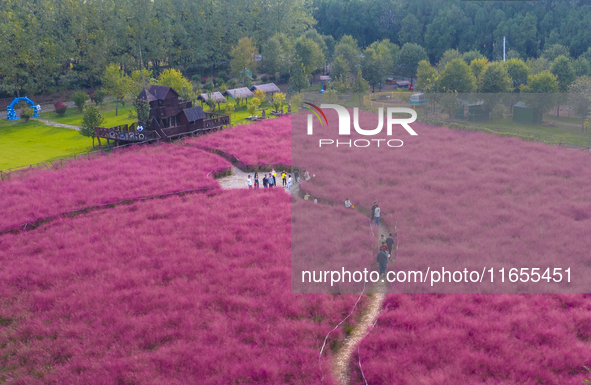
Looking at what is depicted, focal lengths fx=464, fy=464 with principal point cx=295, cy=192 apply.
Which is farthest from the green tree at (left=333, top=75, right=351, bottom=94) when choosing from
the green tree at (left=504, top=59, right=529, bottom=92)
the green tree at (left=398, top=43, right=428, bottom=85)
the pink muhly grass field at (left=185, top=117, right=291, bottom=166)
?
the green tree at (left=398, top=43, right=428, bottom=85)

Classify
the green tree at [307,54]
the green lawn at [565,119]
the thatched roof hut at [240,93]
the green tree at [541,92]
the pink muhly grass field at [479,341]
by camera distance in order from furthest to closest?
the green tree at [307,54], the thatched roof hut at [240,93], the green tree at [541,92], the green lawn at [565,119], the pink muhly grass field at [479,341]

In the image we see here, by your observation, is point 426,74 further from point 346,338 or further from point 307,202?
point 346,338

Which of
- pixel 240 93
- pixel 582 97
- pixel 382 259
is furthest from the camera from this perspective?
pixel 240 93

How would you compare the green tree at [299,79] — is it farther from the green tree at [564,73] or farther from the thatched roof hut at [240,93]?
the green tree at [564,73]

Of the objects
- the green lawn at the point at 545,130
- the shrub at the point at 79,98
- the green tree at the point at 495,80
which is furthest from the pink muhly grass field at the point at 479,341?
the shrub at the point at 79,98

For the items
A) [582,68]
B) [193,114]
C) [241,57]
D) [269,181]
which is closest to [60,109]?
[193,114]

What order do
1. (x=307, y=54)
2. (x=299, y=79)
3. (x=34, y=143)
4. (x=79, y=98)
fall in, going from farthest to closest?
(x=307, y=54) < (x=299, y=79) < (x=79, y=98) < (x=34, y=143)

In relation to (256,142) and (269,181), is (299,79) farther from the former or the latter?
(269,181)

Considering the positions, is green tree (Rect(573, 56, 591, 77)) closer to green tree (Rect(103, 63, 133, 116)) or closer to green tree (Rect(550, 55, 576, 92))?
green tree (Rect(550, 55, 576, 92))
